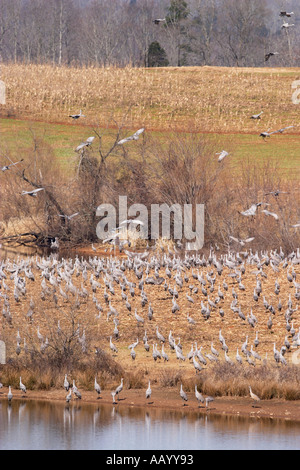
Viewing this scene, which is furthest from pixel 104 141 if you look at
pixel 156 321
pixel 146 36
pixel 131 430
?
pixel 146 36

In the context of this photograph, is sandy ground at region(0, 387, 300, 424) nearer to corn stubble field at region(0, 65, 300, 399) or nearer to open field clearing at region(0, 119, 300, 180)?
corn stubble field at region(0, 65, 300, 399)

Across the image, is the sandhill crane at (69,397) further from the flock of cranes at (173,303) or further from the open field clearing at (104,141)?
the open field clearing at (104,141)

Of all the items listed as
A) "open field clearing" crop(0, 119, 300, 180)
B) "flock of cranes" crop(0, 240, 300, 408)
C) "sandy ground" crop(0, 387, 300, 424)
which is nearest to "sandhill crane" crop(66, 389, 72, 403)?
"sandy ground" crop(0, 387, 300, 424)

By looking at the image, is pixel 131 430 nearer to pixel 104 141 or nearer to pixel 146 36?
pixel 104 141

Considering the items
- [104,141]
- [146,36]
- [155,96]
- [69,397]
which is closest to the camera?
[69,397]

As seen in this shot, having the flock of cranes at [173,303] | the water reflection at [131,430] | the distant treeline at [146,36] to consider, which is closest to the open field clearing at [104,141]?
the flock of cranes at [173,303]
